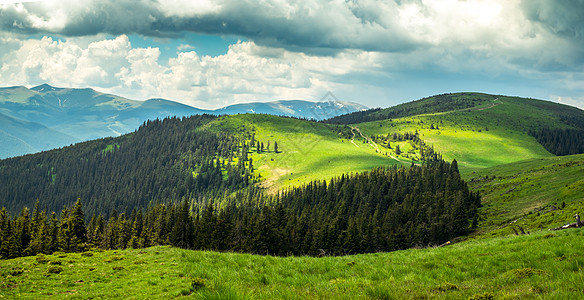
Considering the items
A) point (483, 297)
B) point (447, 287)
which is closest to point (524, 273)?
point (447, 287)

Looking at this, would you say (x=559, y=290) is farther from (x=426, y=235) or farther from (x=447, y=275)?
(x=426, y=235)

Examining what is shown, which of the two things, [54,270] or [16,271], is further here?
[54,270]

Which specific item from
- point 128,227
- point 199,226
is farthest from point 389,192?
point 128,227

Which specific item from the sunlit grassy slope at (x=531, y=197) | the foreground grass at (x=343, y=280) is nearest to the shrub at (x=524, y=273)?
the foreground grass at (x=343, y=280)

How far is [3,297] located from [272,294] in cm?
1461

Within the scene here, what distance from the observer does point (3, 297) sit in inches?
623

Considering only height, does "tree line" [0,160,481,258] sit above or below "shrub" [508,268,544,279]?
below

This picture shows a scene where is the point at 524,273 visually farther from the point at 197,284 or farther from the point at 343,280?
the point at 197,284

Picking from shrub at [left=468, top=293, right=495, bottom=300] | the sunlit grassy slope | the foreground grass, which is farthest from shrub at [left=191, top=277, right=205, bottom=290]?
the sunlit grassy slope

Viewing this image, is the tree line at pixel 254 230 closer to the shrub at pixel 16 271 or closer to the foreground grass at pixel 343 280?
the shrub at pixel 16 271

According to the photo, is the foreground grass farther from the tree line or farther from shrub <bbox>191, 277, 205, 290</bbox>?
the tree line

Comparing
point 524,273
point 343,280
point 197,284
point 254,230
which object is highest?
point 524,273

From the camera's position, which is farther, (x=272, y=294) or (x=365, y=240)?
(x=365, y=240)

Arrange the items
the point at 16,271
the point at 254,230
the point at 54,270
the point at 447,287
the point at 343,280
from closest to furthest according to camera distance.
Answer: the point at 447,287
the point at 343,280
the point at 16,271
the point at 54,270
the point at 254,230
